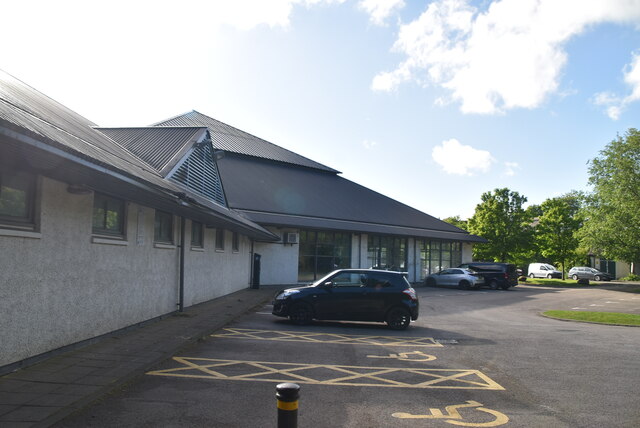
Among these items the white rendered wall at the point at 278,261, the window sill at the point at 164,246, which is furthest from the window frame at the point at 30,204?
the white rendered wall at the point at 278,261

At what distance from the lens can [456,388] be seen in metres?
7.44

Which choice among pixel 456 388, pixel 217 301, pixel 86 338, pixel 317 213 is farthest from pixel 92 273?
pixel 317 213

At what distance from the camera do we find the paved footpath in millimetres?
5453

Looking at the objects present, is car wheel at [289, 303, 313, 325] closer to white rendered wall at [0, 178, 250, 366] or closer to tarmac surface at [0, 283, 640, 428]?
tarmac surface at [0, 283, 640, 428]

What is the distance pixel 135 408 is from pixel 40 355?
2.69 m

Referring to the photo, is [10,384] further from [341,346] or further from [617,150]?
[617,150]

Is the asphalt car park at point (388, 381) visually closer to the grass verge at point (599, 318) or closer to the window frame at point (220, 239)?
the grass verge at point (599, 318)

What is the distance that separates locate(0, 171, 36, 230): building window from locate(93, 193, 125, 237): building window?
209cm

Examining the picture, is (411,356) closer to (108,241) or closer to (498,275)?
(108,241)

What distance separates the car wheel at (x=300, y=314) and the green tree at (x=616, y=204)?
37537mm

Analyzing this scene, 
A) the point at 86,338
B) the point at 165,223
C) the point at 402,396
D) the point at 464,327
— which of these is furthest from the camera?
the point at 464,327

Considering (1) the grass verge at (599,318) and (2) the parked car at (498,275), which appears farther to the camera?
(2) the parked car at (498,275)

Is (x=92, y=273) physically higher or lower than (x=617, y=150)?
lower

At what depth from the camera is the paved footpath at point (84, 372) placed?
215 inches
